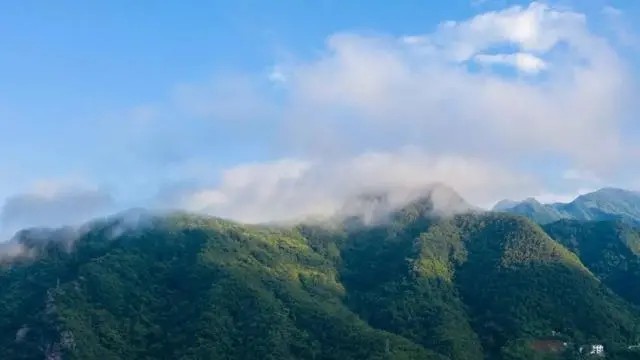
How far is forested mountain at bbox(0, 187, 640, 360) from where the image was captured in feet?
495

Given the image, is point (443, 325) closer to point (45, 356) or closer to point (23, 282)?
point (45, 356)

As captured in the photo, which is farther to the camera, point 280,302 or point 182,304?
point 182,304

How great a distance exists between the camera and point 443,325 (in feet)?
529

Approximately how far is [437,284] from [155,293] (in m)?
62.5

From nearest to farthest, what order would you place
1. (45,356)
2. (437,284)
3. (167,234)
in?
(45,356), (437,284), (167,234)

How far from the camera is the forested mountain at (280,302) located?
151 m

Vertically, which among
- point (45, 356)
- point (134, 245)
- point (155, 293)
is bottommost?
point (45, 356)

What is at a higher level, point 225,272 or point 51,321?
point 225,272

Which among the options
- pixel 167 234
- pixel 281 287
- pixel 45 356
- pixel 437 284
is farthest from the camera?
pixel 167 234

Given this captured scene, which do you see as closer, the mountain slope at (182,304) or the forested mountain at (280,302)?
the mountain slope at (182,304)

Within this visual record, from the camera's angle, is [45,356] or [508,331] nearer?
[45,356]

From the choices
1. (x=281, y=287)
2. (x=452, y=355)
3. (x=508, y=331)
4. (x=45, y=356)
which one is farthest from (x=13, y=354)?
(x=508, y=331)

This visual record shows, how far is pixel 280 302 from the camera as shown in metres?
165

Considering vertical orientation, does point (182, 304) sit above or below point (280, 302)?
below
